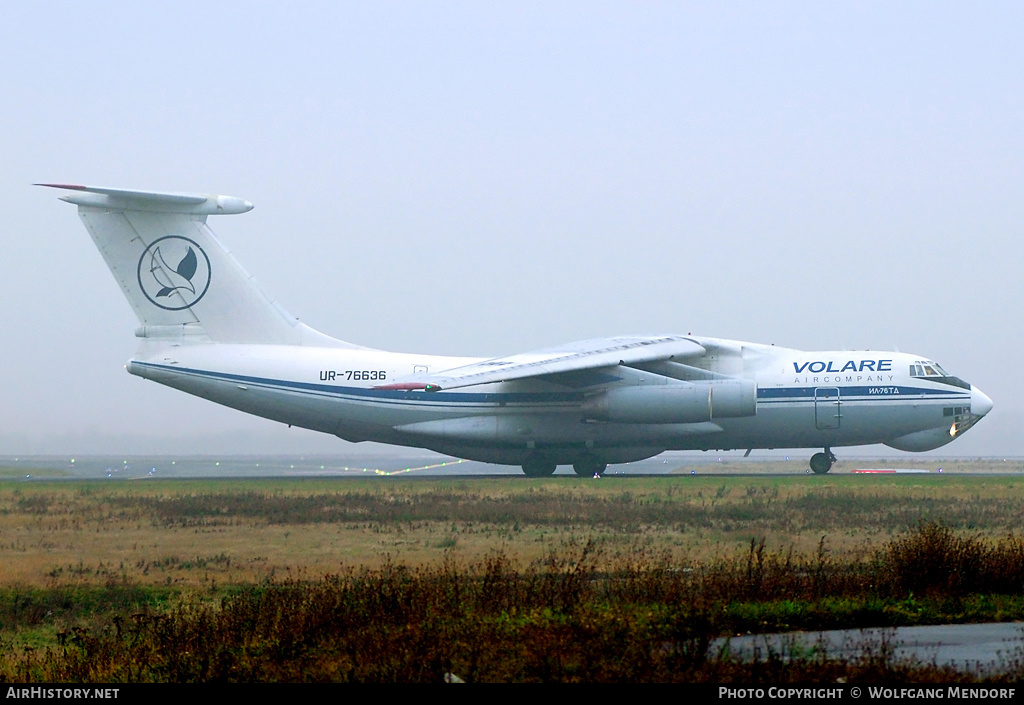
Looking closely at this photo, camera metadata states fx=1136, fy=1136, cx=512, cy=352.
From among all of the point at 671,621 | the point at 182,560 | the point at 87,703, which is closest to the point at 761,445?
the point at 182,560

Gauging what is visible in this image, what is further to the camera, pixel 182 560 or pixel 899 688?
pixel 182 560

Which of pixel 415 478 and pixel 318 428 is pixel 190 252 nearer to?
pixel 318 428

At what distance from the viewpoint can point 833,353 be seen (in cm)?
2738

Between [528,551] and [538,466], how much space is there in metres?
13.7

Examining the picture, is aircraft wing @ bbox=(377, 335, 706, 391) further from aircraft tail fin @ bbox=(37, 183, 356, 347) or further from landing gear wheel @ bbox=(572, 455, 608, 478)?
aircraft tail fin @ bbox=(37, 183, 356, 347)

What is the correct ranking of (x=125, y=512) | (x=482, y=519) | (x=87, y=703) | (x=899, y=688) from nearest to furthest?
(x=899, y=688) → (x=87, y=703) → (x=482, y=519) → (x=125, y=512)

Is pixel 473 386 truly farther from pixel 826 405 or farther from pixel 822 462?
pixel 822 462

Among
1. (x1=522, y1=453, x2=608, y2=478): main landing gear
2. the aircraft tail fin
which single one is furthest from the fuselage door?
the aircraft tail fin

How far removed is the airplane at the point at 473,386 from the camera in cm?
2667

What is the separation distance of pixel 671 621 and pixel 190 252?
2180cm

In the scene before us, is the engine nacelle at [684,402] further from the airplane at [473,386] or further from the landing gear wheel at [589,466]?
the landing gear wheel at [589,466]

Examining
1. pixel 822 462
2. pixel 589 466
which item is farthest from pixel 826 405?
pixel 589 466

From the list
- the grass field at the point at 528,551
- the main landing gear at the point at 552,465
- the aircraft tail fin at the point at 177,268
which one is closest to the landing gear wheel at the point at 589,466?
the main landing gear at the point at 552,465

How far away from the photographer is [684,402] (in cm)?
2573
